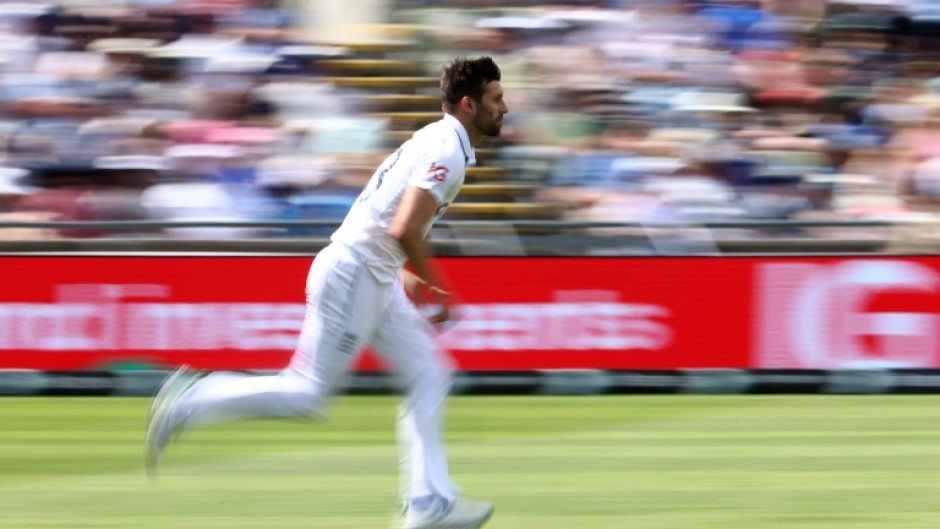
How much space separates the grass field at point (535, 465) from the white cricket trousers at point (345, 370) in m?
0.59

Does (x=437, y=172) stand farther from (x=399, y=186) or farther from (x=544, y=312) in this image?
(x=544, y=312)

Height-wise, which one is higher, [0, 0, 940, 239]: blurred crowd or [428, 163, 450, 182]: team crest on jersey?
[428, 163, 450, 182]: team crest on jersey

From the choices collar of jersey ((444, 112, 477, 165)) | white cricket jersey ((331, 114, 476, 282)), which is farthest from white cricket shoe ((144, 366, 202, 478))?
collar of jersey ((444, 112, 477, 165))

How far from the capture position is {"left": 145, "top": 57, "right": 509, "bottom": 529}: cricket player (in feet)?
21.4

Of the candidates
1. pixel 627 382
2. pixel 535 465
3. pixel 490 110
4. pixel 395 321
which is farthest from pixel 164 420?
pixel 627 382

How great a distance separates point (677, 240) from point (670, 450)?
13.1ft

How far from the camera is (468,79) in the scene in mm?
6555

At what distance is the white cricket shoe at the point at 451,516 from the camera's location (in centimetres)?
652

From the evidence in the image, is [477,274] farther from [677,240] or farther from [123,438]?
[123,438]

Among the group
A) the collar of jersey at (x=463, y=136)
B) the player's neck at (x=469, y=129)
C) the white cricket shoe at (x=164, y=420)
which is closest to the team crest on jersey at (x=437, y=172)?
the collar of jersey at (x=463, y=136)

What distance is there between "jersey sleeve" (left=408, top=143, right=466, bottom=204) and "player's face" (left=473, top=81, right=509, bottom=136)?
0.22 m

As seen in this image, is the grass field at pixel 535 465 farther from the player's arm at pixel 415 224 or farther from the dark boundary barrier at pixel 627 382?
the player's arm at pixel 415 224

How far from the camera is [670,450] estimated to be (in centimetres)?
951

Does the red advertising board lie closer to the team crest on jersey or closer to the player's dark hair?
the player's dark hair
